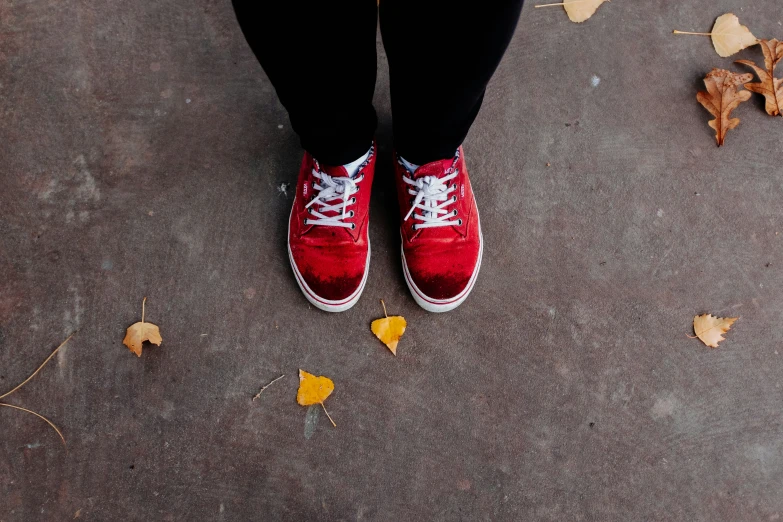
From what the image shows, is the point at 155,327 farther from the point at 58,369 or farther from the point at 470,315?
the point at 470,315

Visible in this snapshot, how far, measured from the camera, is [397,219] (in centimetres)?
141

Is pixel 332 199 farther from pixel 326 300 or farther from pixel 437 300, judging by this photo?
pixel 437 300

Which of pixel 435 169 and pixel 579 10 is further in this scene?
pixel 579 10

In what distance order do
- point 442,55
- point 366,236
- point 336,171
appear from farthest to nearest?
point 366,236 < point 336,171 < point 442,55

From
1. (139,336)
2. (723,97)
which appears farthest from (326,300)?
Answer: (723,97)

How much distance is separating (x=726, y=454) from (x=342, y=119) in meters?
1.19

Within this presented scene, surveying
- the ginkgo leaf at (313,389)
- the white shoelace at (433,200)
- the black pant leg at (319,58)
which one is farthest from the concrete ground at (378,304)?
the black pant leg at (319,58)

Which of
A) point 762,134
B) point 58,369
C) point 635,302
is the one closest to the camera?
point 58,369

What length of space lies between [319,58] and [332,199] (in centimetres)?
46

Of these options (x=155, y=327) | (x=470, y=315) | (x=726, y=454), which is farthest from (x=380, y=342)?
(x=726, y=454)

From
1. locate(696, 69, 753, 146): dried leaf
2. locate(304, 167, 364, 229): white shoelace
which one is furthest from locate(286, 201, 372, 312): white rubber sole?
locate(696, 69, 753, 146): dried leaf

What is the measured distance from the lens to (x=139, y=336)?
129 cm

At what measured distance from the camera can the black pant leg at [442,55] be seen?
29.1 inches

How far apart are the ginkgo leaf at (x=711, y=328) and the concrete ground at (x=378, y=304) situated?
29mm
